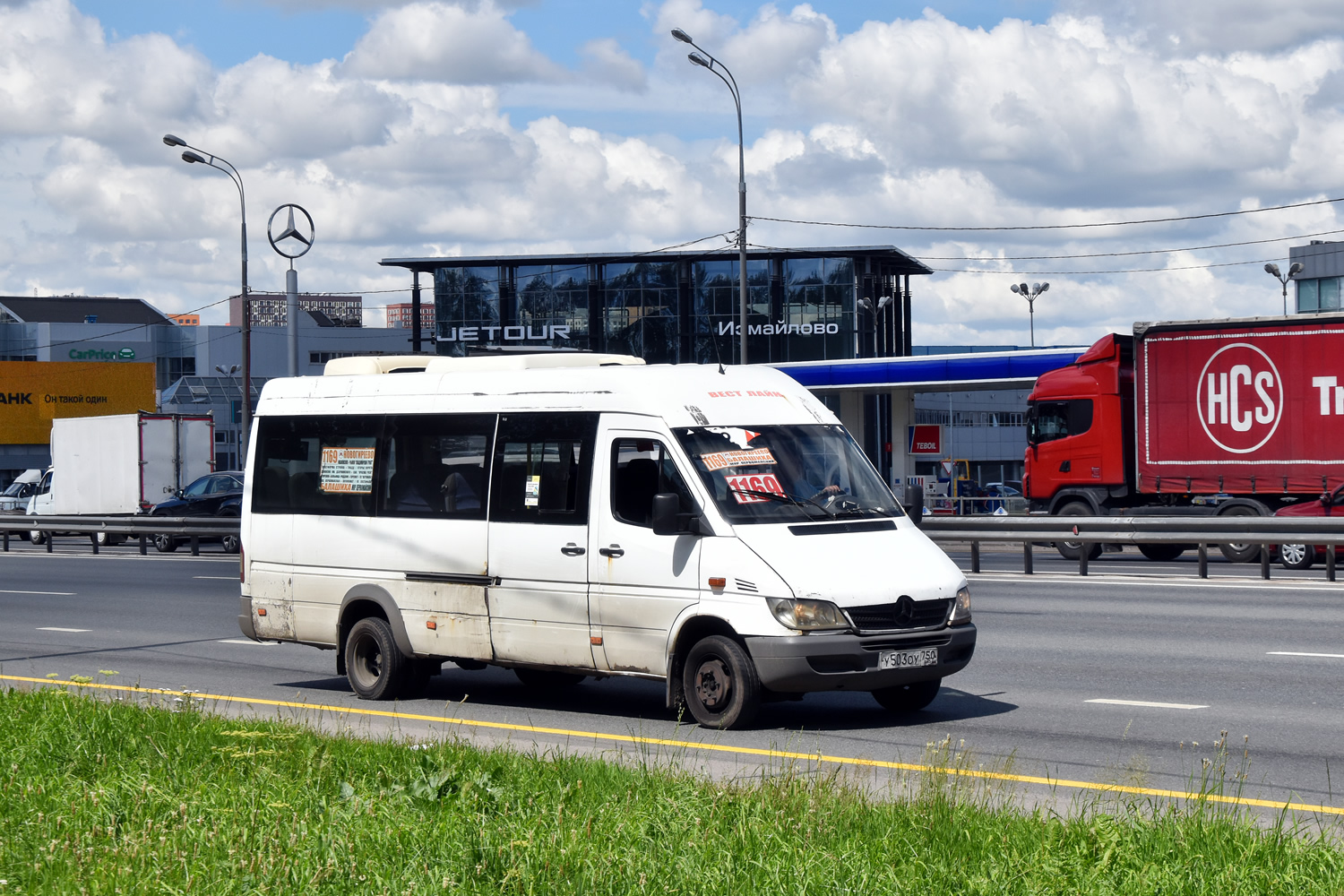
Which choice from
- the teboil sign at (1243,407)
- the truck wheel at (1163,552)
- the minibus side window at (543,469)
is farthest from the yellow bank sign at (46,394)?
the minibus side window at (543,469)

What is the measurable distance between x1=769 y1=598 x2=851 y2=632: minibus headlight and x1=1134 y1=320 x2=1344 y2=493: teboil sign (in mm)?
19468

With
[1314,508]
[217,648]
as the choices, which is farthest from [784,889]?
[1314,508]

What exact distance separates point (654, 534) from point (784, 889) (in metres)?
5.01

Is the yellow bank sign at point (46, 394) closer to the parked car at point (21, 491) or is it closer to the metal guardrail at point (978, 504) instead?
the parked car at point (21, 491)

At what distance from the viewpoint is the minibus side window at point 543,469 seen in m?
10.6

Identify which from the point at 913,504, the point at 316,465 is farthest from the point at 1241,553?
the point at 316,465

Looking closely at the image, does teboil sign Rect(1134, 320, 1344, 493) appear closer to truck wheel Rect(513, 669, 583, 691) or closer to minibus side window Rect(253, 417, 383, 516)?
truck wheel Rect(513, 669, 583, 691)

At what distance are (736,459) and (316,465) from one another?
374 cm

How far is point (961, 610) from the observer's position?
32.8 ft

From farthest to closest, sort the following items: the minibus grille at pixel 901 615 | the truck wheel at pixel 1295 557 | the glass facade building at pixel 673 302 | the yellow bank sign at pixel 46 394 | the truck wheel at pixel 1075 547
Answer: the yellow bank sign at pixel 46 394 < the glass facade building at pixel 673 302 < the truck wheel at pixel 1075 547 < the truck wheel at pixel 1295 557 < the minibus grille at pixel 901 615

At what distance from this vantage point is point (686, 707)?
10312mm

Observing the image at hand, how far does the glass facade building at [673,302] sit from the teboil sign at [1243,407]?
5275cm

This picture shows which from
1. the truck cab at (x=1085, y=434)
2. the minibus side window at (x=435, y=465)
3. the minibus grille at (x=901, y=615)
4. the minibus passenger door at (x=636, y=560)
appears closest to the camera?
the minibus grille at (x=901, y=615)

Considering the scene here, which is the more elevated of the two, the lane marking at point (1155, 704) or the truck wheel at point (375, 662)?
the truck wheel at point (375, 662)
